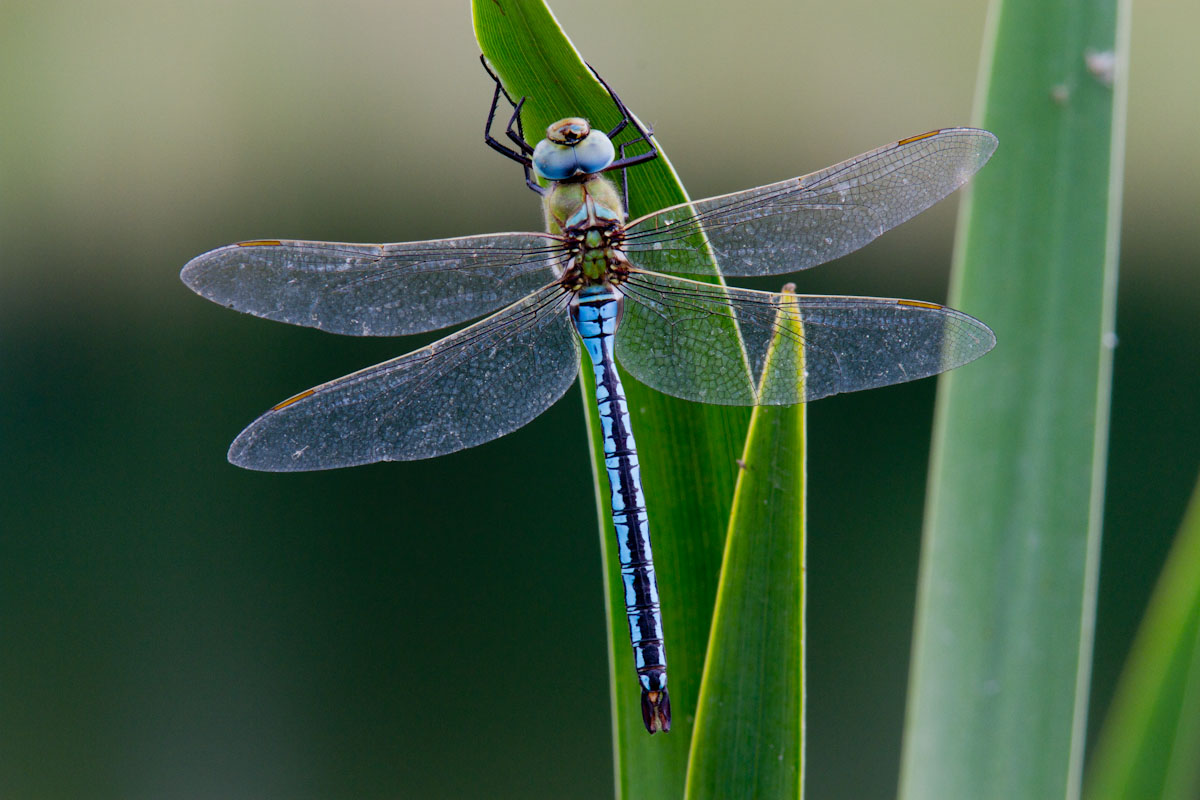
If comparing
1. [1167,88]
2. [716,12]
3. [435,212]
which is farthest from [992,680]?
[1167,88]

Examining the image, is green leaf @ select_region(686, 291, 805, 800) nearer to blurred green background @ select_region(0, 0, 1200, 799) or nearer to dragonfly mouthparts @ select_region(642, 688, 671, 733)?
dragonfly mouthparts @ select_region(642, 688, 671, 733)

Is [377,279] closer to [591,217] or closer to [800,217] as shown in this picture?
[591,217]

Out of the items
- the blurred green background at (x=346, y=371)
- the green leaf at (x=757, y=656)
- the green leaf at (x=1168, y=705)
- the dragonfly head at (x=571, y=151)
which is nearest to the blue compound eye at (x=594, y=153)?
the dragonfly head at (x=571, y=151)

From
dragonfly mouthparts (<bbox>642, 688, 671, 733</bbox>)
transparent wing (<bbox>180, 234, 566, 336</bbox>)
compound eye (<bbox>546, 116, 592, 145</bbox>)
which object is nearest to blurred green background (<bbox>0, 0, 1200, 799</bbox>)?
transparent wing (<bbox>180, 234, 566, 336</bbox>)

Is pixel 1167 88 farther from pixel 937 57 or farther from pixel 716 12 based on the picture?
pixel 716 12

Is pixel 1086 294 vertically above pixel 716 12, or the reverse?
pixel 716 12

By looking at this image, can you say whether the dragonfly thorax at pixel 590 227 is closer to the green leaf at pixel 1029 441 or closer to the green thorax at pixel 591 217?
the green thorax at pixel 591 217

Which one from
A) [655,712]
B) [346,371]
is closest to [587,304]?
[655,712]

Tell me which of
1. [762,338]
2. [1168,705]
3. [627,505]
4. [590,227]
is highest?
[590,227]
